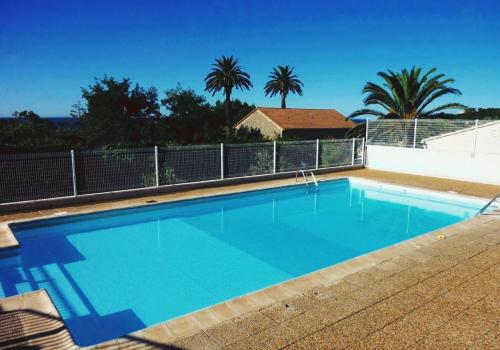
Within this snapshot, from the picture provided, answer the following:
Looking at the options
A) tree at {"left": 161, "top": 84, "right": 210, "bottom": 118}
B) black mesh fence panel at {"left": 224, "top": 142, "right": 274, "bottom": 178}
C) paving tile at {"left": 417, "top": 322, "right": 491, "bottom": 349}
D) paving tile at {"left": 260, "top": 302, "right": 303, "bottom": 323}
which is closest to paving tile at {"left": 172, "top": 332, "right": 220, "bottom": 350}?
paving tile at {"left": 260, "top": 302, "right": 303, "bottom": 323}

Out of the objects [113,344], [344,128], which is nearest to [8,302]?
[113,344]

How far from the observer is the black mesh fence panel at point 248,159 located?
13.3m

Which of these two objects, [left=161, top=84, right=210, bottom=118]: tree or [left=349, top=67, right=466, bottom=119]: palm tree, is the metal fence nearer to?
[left=349, top=67, right=466, bottom=119]: palm tree

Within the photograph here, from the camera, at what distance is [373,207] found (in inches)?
460

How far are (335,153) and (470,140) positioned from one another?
18.2ft

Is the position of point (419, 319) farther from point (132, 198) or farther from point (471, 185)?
point (471, 185)

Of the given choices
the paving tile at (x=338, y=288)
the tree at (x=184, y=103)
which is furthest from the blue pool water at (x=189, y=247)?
the tree at (x=184, y=103)

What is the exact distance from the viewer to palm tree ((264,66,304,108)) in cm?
4391

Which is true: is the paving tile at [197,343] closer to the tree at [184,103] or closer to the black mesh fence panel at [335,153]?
the black mesh fence panel at [335,153]

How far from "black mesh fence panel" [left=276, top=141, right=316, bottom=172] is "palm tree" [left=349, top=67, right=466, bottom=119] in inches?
202

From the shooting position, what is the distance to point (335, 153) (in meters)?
16.6

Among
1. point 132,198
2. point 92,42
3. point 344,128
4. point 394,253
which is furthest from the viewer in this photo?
point 344,128

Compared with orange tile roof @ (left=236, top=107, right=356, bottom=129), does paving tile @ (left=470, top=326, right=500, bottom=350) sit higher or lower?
lower

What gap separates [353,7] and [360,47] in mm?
8255
